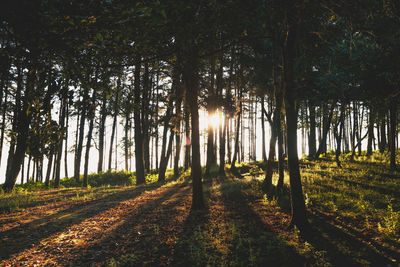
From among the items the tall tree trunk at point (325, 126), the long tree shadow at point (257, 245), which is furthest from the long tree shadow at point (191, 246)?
the tall tree trunk at point (325, 126)

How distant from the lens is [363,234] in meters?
5.32

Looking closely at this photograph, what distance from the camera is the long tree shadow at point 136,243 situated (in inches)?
184

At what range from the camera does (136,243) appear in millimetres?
5492

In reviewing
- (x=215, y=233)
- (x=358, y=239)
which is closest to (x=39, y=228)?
(x=215, y=233)

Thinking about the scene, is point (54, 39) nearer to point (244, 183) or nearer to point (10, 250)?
point (10, 250)

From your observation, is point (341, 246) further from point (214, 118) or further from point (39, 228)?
point (214, 118)

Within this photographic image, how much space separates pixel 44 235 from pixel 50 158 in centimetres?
2260

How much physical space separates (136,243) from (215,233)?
2073mm

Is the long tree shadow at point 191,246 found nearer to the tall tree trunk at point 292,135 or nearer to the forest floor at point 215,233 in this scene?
the forest floor at point 215,233

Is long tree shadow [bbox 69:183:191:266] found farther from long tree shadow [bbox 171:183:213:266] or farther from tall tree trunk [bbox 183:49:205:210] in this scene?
tall tree trunk [bbox 183:49:205:210]

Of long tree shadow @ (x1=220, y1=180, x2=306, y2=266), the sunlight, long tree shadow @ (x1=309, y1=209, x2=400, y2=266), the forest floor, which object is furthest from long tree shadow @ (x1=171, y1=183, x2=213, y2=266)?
A: the sunlight

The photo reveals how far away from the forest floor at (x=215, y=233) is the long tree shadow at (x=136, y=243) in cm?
2

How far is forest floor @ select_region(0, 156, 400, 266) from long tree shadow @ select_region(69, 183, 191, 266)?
0.02 meters

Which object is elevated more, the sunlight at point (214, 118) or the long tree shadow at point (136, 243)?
the sunlight at point (214, 118)
